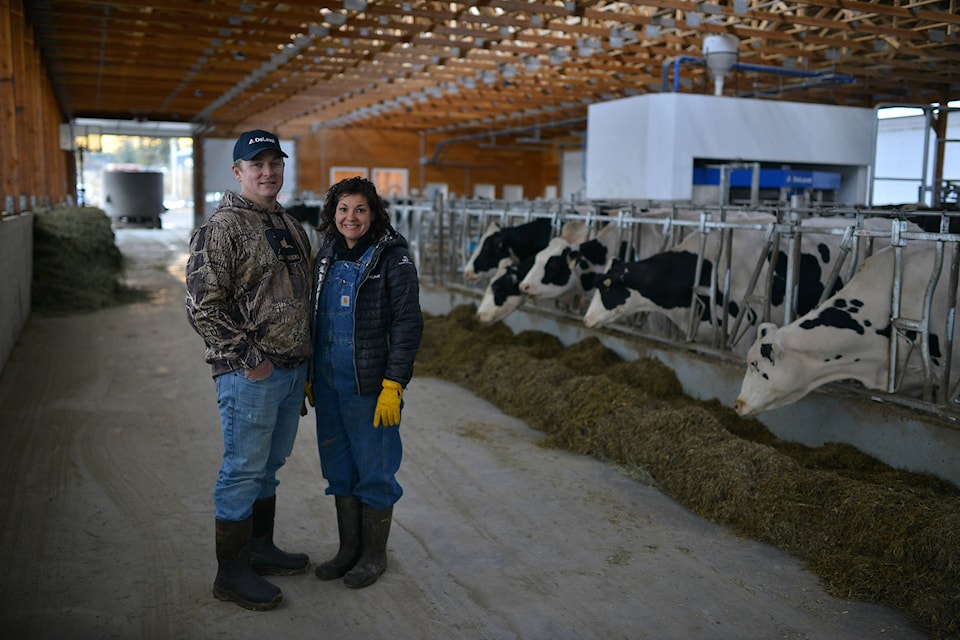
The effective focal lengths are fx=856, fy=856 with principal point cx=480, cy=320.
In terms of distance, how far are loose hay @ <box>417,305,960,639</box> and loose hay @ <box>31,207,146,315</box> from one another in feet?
23.4

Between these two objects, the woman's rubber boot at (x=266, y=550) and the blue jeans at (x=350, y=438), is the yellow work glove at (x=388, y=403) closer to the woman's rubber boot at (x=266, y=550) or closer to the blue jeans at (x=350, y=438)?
the blue jeans at (x=350, y=438)

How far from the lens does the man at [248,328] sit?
128 inches

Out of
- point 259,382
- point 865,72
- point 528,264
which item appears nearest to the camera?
point 259,382

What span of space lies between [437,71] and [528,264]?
33.2ft

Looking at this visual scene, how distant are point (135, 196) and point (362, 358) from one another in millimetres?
35850

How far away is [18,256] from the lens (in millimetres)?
9867

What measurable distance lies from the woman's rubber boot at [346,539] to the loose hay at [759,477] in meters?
1.94

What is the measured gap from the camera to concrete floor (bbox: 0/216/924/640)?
3.34m

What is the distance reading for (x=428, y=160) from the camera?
3225 centimetres

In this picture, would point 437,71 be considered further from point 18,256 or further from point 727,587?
point 727,587

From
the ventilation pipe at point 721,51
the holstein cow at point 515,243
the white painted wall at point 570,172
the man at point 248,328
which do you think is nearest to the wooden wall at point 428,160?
the white painted wall at point 570,172

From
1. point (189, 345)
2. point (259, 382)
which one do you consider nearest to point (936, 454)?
point (259, 382)

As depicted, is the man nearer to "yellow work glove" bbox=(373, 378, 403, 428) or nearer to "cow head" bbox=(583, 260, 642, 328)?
"yellow work glove" bbox=(373, 378, 403, 428)

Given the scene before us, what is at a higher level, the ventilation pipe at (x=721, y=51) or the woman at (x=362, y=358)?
the ventilation pipe at (x=721, y=51)
